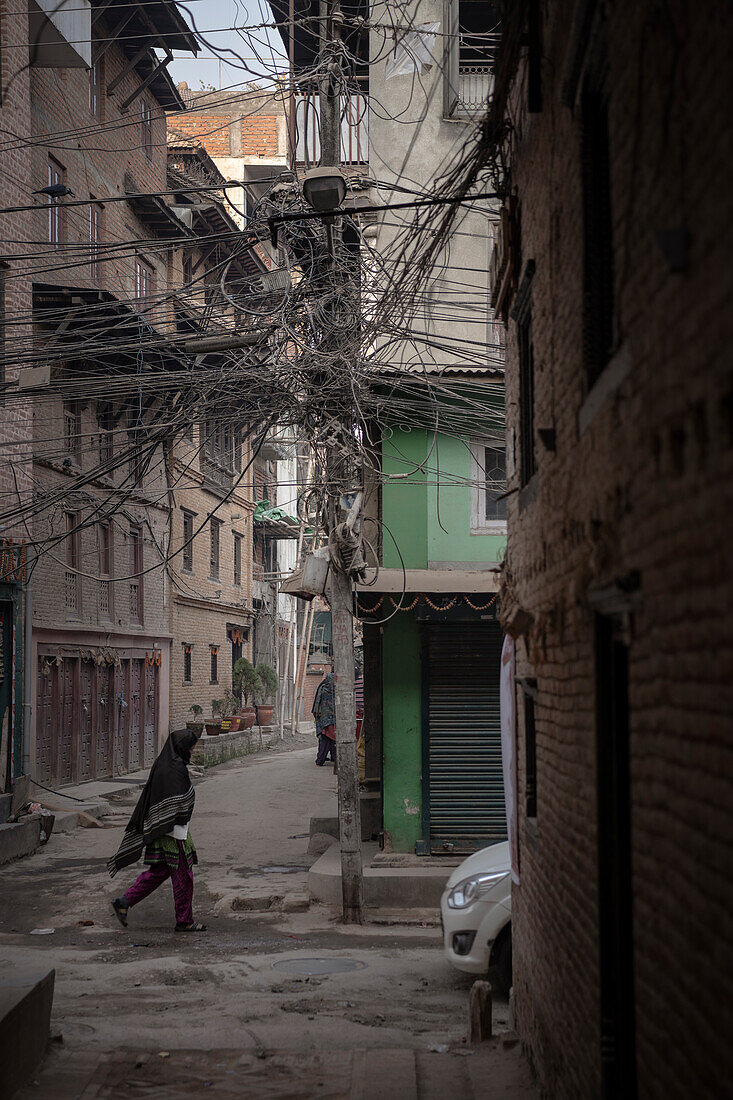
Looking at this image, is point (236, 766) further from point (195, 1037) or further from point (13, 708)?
point (195, 1037)

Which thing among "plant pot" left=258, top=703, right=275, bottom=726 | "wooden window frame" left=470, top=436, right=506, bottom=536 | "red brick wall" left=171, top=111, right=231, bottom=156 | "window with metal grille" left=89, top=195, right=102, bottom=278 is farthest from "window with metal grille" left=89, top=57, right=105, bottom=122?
"plant pot" left=258, top=703, right=275, bottom=726

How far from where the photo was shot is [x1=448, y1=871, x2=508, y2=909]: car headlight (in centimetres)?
895

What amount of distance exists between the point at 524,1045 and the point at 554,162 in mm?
5368

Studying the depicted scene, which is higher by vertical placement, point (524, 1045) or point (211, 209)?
point (211, 209)

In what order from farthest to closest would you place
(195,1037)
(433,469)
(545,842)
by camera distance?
(433,469), (195,1037), (545,842)

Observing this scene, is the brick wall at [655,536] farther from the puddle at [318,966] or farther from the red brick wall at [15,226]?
the red brick wall at [15,226]

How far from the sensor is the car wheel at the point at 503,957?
8.85 m

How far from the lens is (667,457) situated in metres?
3.21

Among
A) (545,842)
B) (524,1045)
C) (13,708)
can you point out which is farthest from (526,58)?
(13,708)

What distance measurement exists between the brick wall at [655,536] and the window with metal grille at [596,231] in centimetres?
7

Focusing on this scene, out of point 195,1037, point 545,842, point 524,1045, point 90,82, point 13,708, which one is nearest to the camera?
point 545,842

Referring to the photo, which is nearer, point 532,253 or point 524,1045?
point 532,253

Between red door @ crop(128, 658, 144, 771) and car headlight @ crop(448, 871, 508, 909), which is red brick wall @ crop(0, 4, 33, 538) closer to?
red door @ crop(128, 658, 144, 771)

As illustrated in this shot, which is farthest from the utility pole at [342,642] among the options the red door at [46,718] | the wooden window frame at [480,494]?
the red door at [46,718]
